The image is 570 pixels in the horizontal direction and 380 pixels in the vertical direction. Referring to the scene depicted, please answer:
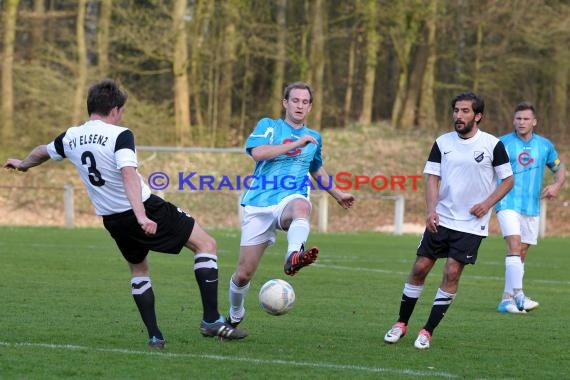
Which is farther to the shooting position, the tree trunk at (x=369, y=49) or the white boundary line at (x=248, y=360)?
the tree trunk at (x=369, y=49)

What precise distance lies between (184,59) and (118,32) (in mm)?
2430

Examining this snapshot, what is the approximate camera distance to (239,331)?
8000 millimetres

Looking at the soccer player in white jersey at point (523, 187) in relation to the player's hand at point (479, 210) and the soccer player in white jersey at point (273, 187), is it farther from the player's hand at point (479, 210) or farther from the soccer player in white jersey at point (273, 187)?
the soccer player in white jersey at point (273, 187)

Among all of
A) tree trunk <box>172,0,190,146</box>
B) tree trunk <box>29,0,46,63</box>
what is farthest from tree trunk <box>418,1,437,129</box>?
tree trunk <box>29,0,46,63</box>

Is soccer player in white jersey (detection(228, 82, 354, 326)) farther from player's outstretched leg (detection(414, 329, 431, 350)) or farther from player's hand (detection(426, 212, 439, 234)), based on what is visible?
player's outstretched leg (detection(414, 329, 431, 350))

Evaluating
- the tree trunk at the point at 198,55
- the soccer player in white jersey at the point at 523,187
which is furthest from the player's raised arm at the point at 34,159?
the tree trunk at the point at 198,55

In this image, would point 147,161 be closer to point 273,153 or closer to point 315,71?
point 315,71

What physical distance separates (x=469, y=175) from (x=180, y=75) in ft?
90.7

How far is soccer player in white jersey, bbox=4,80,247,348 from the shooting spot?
7086mm

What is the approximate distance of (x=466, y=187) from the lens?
8.09 metres

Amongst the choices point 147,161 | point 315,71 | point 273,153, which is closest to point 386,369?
point 273,153

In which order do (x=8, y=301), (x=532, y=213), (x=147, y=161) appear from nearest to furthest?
(x=8, y=301), (x=532, y=213), (x=147, y=161)

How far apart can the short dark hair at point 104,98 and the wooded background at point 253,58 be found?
86.2 ft

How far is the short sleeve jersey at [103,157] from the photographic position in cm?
710
